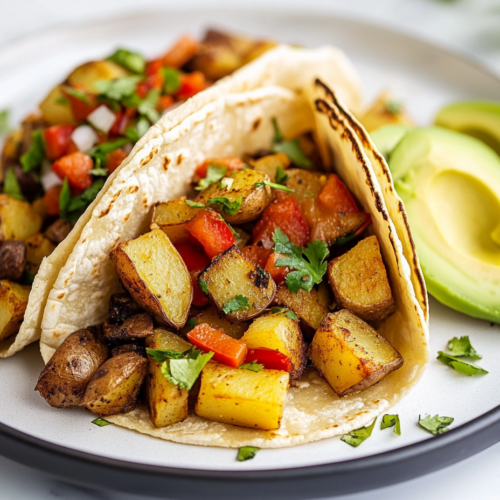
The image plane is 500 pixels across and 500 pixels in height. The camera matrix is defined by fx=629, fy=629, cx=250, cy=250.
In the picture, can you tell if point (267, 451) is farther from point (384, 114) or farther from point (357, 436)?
point (384, 114)

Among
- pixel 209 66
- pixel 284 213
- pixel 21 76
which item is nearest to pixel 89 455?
pixel 284 213

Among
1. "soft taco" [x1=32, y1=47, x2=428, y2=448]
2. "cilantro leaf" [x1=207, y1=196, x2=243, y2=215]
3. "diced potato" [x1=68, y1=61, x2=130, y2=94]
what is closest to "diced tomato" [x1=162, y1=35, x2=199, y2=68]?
"diced potato" [x1=68, y1=61, x2=130, y2=94]

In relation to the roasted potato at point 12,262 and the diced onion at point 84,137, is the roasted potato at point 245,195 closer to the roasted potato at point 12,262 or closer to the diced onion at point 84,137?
the diced onion at point 84,137

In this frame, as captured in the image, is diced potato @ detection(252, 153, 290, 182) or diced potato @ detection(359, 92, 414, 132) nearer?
diced potato @ detection(252, 153, 290, 182)

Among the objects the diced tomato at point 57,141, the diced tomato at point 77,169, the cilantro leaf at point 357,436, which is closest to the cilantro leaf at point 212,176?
the diced tomato at point 77,169

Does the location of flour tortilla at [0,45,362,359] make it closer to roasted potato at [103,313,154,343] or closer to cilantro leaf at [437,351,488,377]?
roasted potato at [103,313,154,343]
